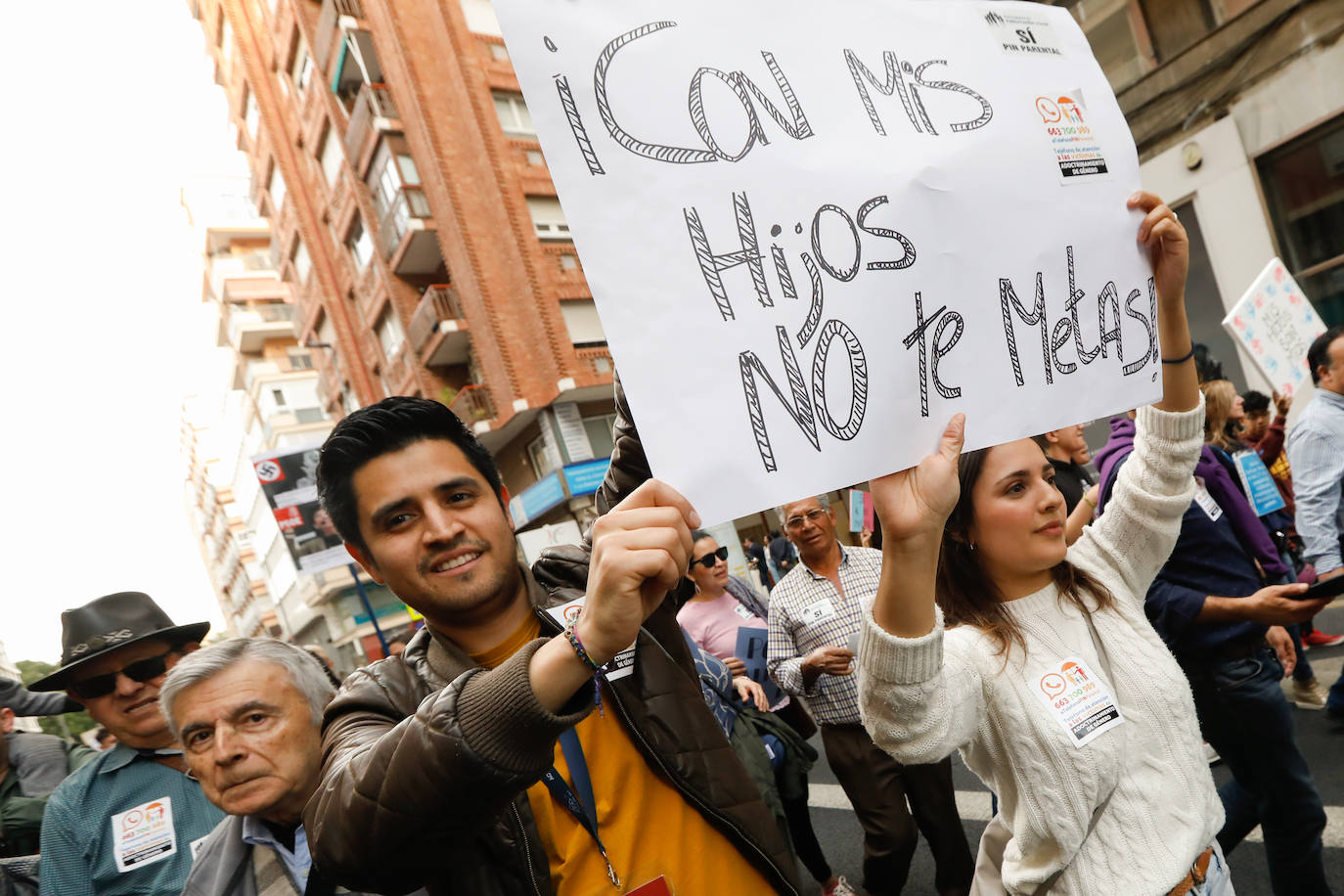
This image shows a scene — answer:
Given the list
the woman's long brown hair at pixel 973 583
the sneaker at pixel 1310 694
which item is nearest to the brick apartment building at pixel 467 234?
the sneaker at pixel 1310 694

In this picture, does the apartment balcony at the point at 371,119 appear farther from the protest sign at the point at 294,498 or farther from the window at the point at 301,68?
the protest sign at the point at 294,498

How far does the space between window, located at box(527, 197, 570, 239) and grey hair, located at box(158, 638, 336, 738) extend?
650 inches

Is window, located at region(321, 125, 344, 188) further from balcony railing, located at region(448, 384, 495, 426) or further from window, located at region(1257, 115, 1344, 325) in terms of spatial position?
window, located at region(1257, 115, 1344, 325)

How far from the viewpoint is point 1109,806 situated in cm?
153

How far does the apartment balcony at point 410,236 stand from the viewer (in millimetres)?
18344

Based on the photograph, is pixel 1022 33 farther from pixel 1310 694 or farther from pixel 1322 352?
pixel 1310 694

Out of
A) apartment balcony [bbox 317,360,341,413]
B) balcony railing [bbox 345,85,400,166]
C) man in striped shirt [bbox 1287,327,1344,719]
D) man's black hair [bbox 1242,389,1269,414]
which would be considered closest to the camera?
man in striped shirt [bbox 1287,327,1344,719]

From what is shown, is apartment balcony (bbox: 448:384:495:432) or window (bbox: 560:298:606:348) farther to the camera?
apartment balcony (bbox: 448:384:495:432)

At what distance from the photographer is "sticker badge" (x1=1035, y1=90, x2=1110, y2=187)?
4.69 feet

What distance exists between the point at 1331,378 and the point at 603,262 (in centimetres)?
400

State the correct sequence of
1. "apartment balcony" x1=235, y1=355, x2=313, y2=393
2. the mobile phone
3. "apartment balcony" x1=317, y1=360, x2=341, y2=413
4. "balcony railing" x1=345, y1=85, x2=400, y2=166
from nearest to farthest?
the mobile phone, "balcony railing" x1=345, y1=85, x2=400, y2=166, "apartment balcony" x1=317, y1=360, x2=341, y2=413, "apartment balcony" x1=235, y1=355, x2=313, y2=393

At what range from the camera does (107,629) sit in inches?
114

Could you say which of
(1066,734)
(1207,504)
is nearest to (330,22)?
(1207,504)

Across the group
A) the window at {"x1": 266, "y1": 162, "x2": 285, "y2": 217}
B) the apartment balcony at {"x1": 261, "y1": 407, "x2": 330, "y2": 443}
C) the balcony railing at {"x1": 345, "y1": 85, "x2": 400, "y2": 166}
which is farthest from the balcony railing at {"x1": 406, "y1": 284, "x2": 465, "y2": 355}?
the apartment balcony at {"x1": 261, "y1": 407, "x2": 330, "y2": 443}
